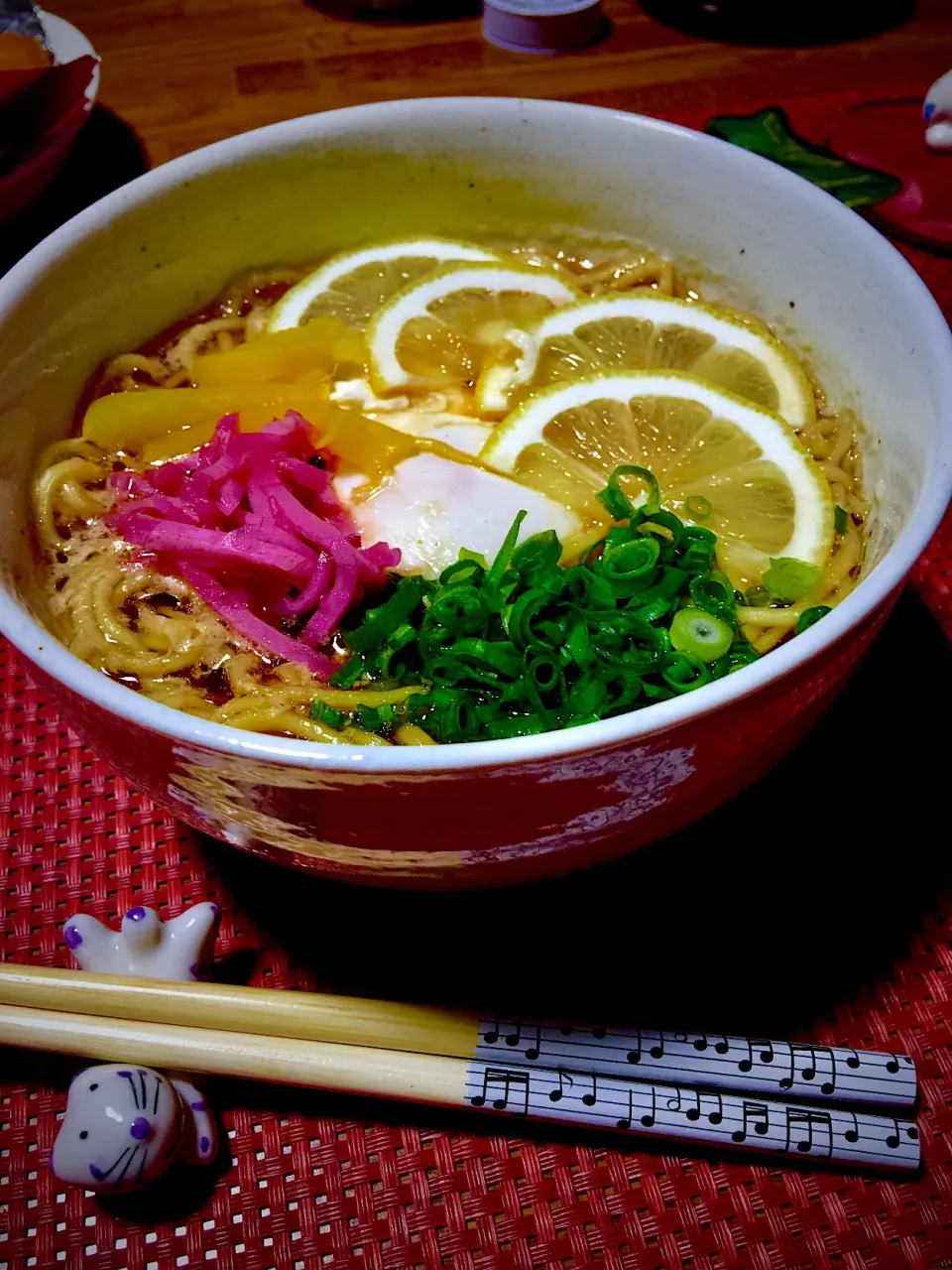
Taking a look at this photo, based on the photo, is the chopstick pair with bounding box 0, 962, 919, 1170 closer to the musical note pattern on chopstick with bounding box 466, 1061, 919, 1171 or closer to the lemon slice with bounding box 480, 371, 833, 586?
the musical note pattern on chopstick with bounding box 466, 1061, 919, 1171

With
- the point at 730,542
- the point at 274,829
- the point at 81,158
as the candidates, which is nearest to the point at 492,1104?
the point at 274,829

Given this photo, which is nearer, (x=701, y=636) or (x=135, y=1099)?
(x=135, y=1099)

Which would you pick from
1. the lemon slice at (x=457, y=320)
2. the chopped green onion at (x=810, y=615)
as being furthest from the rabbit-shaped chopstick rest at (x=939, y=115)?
the chopped green onion at (x=810, y=615)

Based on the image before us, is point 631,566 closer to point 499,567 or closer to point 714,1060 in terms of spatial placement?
point 499,567

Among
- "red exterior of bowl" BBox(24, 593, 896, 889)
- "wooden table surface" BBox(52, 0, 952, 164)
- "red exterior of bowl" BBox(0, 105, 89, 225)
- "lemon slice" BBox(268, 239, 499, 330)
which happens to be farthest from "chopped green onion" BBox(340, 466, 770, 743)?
"wooden table surface" BBox(52, 0, 952, 164)

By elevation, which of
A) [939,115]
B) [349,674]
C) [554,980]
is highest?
[939,115]

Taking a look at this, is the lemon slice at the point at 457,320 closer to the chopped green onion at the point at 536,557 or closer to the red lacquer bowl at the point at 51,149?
the chopped green onion at the point at 536,557

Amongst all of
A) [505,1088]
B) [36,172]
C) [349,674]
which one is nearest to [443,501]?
[349,674]
